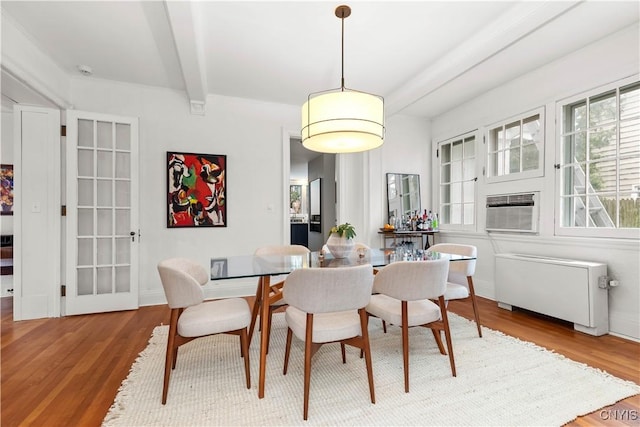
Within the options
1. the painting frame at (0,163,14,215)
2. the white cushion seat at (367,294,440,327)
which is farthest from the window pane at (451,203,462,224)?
the painting frame at (0,163,14,215)

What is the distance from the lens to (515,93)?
3482 mm

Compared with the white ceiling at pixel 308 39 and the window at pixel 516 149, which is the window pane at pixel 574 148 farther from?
the white ceiling at pixel 308 39

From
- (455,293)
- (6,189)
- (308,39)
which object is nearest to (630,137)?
(455,293)

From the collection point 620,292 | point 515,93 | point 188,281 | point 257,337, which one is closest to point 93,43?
point 188,281

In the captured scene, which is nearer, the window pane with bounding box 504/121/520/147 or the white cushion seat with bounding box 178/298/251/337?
the white cushion seat with bounding box 178/298/251/337

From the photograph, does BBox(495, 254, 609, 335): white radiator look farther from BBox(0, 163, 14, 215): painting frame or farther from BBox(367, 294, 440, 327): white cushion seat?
BBox(0, 163, 14, 215): painting frame

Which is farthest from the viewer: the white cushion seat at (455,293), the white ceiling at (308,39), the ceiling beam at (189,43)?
the white cushion seat at (455,293)

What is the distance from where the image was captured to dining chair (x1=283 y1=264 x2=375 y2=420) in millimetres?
1582

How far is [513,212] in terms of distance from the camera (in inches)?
137

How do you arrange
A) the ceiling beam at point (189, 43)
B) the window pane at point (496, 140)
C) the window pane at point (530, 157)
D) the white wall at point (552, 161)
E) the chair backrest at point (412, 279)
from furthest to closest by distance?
the window pane at point (496, 140)
the window pane at point (530, 157)
the white wall at point (552, 161)
the ceiling beam at point (189, 43)
the chair backrest at point (412, 279)

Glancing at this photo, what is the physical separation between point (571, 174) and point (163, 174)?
4433mm

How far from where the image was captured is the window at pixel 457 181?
4.15 m

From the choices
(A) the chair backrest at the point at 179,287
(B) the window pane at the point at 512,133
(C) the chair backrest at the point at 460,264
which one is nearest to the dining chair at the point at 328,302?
(A) the chair backrest at the point at 179,287

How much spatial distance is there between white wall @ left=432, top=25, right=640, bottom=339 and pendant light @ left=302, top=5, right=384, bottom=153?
2204mm
